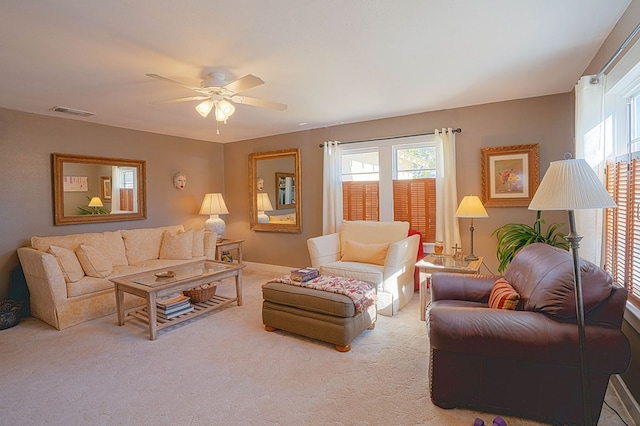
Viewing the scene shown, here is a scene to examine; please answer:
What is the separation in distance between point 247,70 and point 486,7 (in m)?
1.83

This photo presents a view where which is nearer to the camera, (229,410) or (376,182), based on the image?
(229,410)

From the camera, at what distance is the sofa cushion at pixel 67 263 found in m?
3.38

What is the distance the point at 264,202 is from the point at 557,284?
4561 mm

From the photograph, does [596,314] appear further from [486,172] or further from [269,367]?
[486,172]

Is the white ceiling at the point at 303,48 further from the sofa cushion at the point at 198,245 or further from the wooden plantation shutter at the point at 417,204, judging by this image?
the sofa cushion at the point at 198,245

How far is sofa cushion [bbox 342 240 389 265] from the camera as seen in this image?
3.88 metres

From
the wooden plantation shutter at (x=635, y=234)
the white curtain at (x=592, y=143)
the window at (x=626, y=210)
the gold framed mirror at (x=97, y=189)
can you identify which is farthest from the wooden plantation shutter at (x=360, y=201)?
the gold framed mirror at (x=97, y=189)

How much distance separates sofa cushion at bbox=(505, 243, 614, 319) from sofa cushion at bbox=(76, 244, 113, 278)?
411cm

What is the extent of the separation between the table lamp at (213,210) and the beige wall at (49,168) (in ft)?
1.16

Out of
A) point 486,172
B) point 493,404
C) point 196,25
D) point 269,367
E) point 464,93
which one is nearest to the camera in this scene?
point 493,404

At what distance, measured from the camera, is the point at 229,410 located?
6.57ft

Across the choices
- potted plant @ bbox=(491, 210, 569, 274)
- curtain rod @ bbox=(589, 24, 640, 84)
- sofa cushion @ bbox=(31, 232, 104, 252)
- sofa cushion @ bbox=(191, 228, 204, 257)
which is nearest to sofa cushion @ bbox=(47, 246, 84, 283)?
sofa cushion @ bbox=(31, 232, 104, 252)

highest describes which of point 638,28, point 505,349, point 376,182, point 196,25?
point 196,25

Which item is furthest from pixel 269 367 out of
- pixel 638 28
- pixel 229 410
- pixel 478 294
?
pixel 638 28
